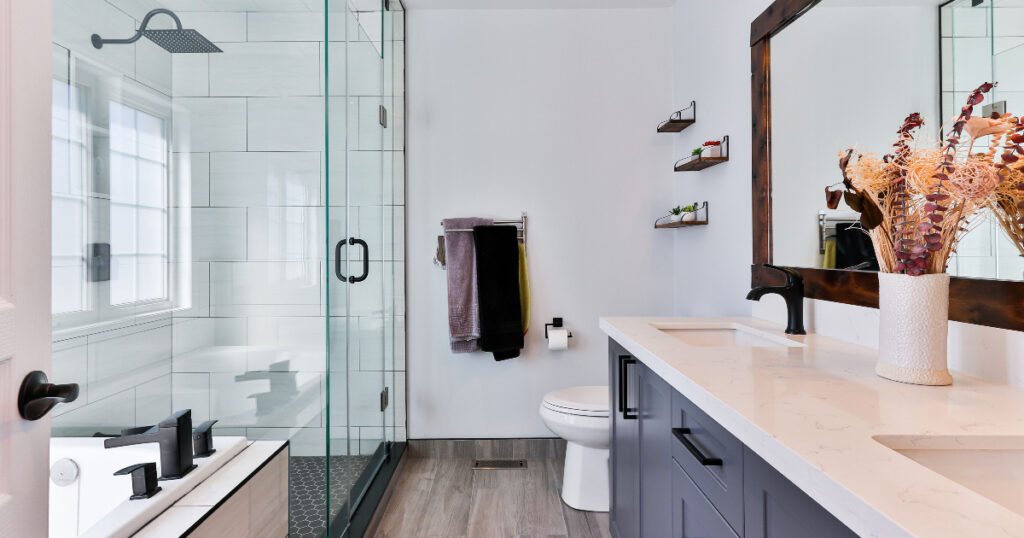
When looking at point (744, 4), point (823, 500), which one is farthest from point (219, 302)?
point (744, 4)

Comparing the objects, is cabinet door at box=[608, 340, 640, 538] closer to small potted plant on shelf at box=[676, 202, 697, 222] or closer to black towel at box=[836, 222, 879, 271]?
black towel at box=[836, 222, 879, 271]

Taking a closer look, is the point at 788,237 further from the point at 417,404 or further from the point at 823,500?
the point at 417,404

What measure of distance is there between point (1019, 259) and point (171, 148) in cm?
166

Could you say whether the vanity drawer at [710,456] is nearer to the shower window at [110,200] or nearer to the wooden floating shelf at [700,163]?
the shower window at [110,200]

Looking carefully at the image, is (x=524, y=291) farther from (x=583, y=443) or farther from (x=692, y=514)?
(x=692, y=514)

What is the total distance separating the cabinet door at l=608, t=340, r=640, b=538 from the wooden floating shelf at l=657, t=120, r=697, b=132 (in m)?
1.23

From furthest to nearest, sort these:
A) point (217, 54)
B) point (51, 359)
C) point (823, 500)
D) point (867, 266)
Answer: point (867, 266) < point (217, 54) < point (51, 359) < point (823, 500)

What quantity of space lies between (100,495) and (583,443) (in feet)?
5.23

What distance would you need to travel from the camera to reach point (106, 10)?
86 cm

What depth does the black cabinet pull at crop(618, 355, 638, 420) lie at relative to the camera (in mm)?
1522

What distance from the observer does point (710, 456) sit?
930 millimetres

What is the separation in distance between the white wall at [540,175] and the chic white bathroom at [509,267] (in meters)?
0.02

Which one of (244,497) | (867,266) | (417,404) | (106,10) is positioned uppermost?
(106,10)

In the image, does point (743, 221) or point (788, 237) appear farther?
point (743, 221)
